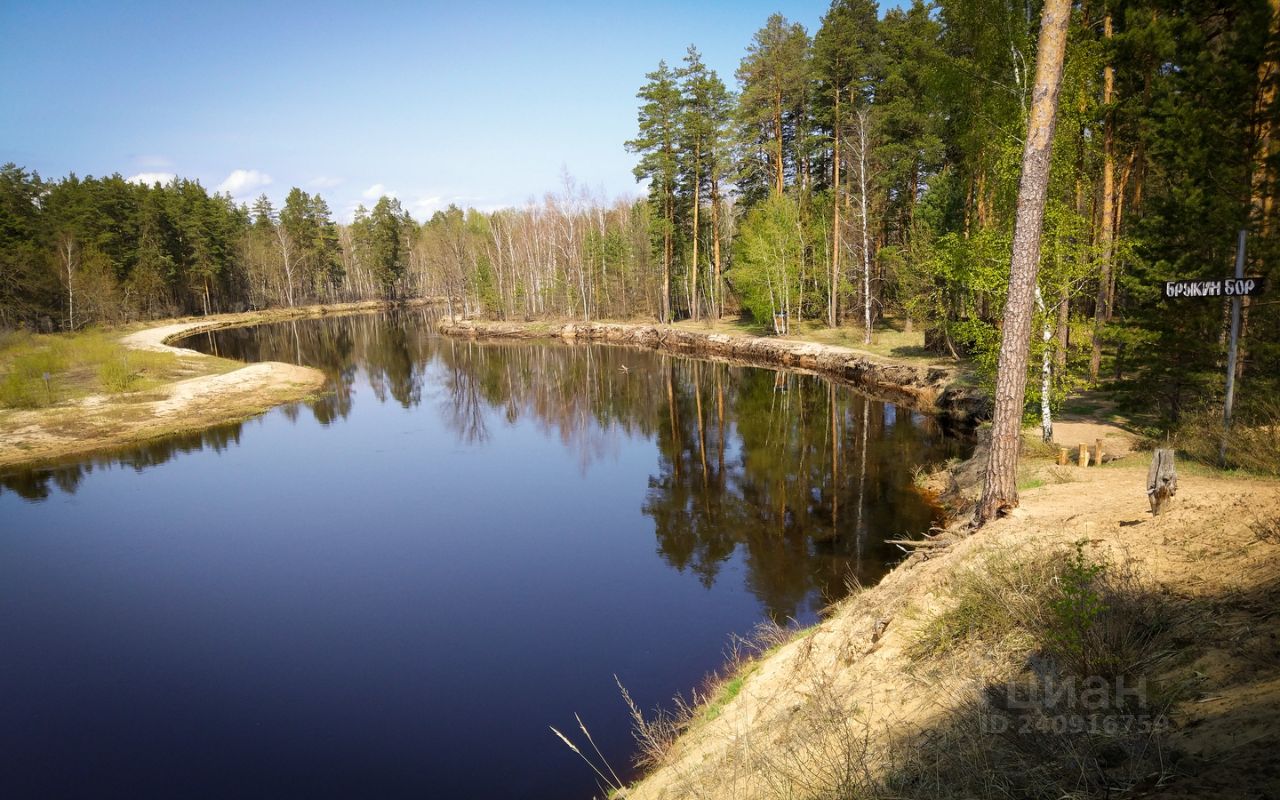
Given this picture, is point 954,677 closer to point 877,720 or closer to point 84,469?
point 877,720

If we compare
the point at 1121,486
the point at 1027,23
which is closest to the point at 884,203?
the point at 1027,23

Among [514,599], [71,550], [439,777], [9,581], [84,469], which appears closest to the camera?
[439,777]

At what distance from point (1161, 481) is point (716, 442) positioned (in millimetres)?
16119

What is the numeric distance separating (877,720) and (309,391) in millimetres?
37022

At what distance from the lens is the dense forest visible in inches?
532

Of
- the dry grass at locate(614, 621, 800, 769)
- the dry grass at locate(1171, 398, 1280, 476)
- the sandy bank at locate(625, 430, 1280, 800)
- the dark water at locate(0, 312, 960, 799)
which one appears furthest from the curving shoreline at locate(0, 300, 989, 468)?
the sandy bank at locate(625, 430, 1280, 800)

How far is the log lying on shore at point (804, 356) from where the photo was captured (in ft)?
78.4

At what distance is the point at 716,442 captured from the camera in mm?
23000

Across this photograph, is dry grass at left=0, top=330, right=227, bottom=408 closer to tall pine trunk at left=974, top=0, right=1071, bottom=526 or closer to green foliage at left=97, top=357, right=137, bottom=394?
green foliage at left=97, top=357, right=137, bottom=394

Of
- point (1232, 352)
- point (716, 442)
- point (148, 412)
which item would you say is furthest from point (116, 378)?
point (1232, 352)

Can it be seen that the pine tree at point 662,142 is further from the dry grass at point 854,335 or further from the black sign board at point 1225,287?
the black sign board at point 1225,287

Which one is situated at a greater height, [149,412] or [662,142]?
[662,142]

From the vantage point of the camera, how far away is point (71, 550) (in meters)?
15.6

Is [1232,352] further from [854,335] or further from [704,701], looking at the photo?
[854,335]
